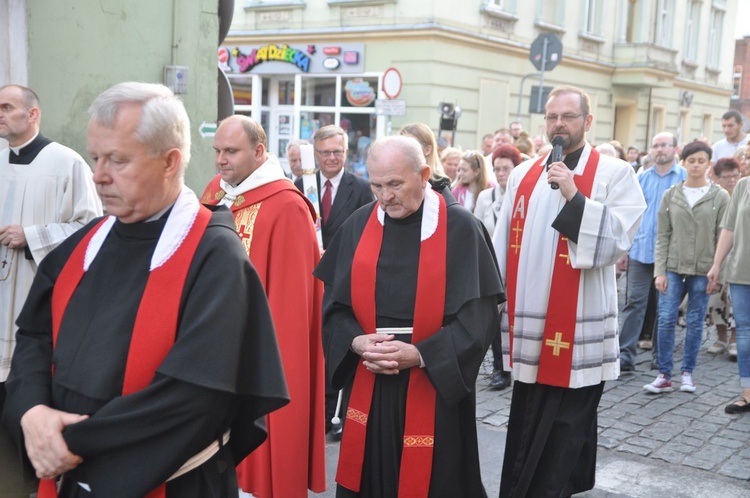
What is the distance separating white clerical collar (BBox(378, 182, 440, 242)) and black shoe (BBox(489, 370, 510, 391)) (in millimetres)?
3669

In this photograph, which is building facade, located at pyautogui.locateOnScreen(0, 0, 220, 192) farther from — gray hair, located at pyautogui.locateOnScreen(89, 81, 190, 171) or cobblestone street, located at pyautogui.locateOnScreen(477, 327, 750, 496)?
gray hair, located at pyautogui.locateOnScreen(89, 81, 190, 171)

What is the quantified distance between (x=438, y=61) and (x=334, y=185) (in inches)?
531

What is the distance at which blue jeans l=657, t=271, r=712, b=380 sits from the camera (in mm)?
7344

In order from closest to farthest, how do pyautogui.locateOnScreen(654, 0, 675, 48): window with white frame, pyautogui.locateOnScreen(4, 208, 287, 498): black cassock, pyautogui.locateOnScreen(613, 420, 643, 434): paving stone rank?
pyautogui.locateOnScreen(4, 208, 287, 498): black cassock, pyautogui.locateOnScreen(613, 420, 643, 434): paving stone, pyautogui.locateOnScreen(654, 0, 675, 48): window with white frame

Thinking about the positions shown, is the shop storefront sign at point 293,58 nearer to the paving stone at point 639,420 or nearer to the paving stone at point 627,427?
the paving stone at point 639,420

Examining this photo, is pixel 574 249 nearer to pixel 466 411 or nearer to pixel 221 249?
pixel 466 411

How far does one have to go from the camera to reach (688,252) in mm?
7328

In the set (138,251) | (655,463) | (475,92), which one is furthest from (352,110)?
(138,251)

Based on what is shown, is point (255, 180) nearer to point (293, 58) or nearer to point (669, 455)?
point (669, 455)

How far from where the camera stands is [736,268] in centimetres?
653

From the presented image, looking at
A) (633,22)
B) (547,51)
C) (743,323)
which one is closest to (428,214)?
(743,323)

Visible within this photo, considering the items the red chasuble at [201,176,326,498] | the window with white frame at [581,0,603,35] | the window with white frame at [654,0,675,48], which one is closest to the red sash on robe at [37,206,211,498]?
the red chasuble at [201,176,326,498]

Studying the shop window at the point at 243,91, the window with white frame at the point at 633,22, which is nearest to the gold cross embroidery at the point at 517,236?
the shop window at the point at 243,91

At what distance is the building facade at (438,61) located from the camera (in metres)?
20.1
